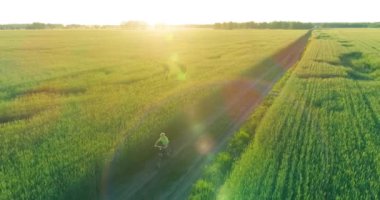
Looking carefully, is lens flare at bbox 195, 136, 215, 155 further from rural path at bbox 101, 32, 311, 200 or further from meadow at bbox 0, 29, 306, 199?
meadow at bbox 0, 29, 306, 199

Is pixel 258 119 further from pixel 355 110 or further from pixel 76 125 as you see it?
pixel 76 125

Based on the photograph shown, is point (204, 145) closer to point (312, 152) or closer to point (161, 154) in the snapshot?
point (161, 154)

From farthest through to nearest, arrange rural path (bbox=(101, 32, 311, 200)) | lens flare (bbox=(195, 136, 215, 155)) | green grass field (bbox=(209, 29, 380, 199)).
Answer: lens flare (bbox=(195, 136, 215, 155)) < rural path (bbox=(101, 32, 311, 200)) < green grass field (bbox=(209, 29, 380, 199))

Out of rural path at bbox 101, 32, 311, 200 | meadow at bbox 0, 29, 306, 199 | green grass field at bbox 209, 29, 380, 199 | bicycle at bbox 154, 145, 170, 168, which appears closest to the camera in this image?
green grass field at bbox 209, 29, 380, 199

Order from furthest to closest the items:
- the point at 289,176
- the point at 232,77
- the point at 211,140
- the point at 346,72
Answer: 1. the point at 346,72
2. the point at 232,77
3. the point at 211,140
4. the point at 289,176

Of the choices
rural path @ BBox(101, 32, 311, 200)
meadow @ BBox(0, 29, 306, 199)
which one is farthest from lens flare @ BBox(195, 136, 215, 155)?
meadow @ BBox(0, 29, 306, 199)

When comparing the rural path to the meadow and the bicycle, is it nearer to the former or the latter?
the bicycle

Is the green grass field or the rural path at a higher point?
the green grass field

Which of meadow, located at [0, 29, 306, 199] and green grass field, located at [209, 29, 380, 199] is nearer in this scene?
green grass field, located at [209, 29, 380, 199]

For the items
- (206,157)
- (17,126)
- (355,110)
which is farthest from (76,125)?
(355,110)
